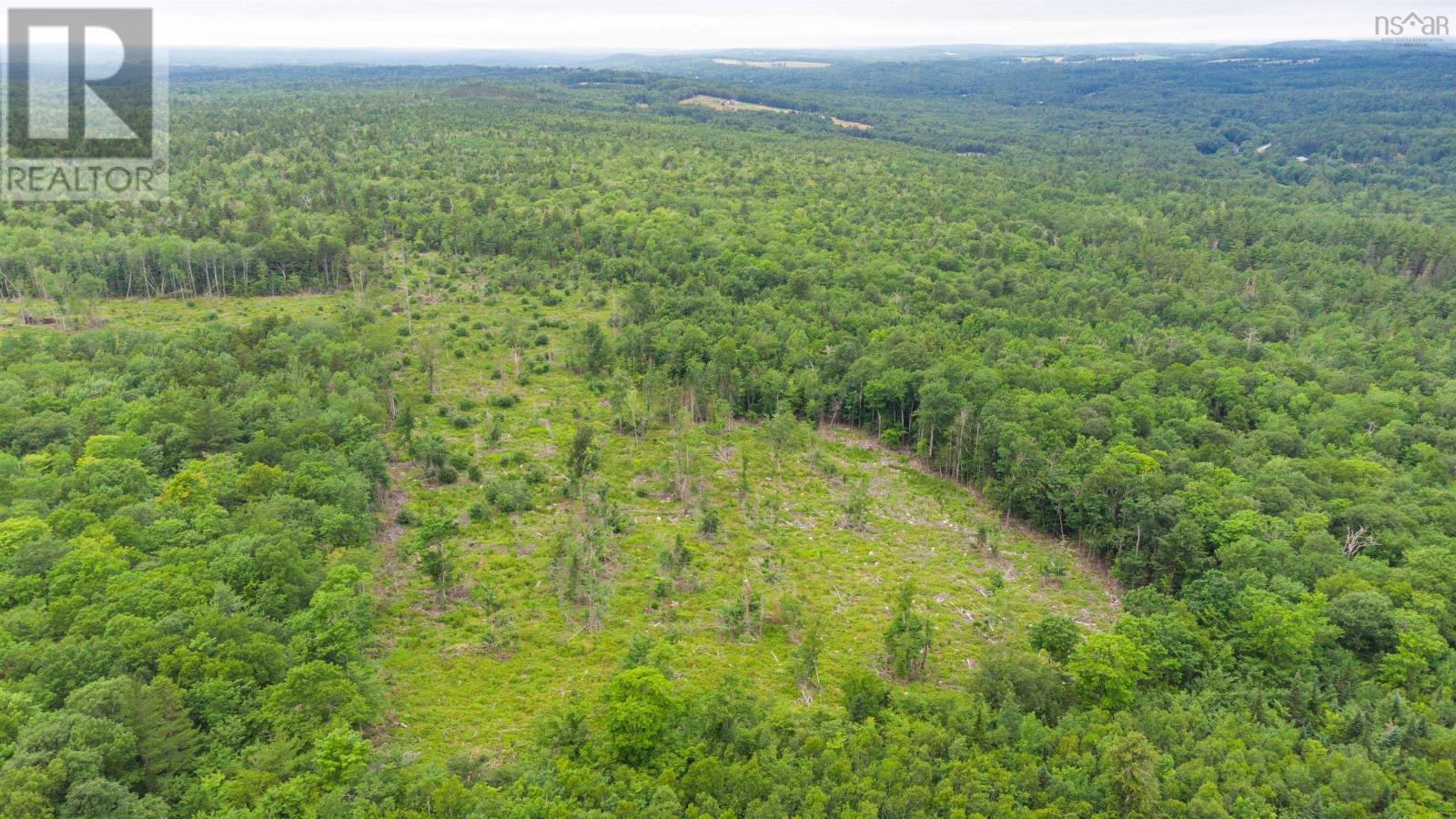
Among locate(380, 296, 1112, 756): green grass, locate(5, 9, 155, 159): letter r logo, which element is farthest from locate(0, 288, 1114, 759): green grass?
locate(5, 9, 155, 159): letter r logo

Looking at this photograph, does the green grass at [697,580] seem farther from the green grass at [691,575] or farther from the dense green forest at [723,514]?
the dense green forest at [723,514]

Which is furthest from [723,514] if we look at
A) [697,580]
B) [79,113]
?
[79,113]

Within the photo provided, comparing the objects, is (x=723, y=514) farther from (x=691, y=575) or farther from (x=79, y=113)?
(x=79, y=113)

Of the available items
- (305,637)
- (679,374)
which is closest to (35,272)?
(679,374)

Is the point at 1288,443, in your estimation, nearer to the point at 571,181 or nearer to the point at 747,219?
the point at 747,219

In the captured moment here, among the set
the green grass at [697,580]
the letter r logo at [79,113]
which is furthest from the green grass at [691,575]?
the letter r logo at [79,113]
